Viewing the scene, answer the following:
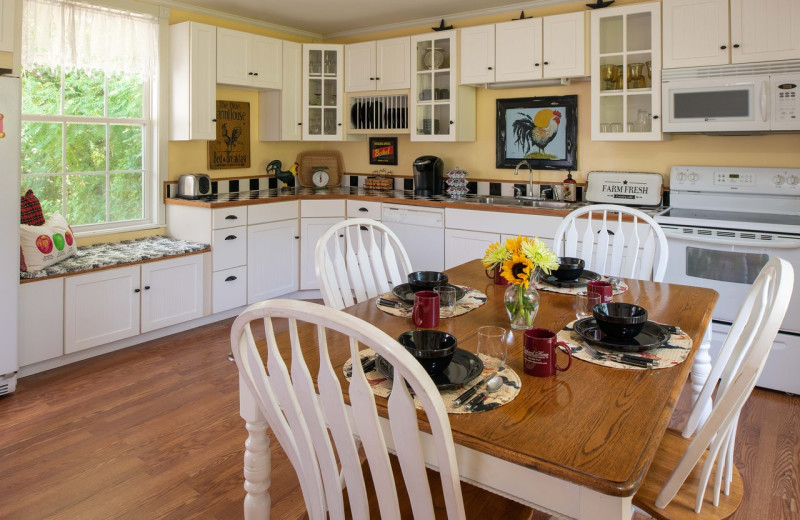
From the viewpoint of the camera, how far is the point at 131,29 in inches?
164

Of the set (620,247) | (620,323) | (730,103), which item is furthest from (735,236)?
(620,323)

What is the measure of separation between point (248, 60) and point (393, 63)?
1.12m

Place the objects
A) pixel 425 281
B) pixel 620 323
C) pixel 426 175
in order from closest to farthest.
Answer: pixel 620 323 < pixel 425 281 < pixel 426 175

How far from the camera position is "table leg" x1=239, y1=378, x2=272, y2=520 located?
1.48 metres

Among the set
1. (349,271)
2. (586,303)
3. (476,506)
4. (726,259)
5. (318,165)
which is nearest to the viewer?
(476,506)

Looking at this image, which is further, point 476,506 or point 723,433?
point 476,506

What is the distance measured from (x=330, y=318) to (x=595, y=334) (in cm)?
93

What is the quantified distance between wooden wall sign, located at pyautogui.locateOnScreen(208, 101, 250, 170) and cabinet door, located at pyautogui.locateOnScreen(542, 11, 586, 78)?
2.44 metres

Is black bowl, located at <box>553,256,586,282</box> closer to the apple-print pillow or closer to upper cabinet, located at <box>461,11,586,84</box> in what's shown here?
upper cabinet, located at <box>461,11,586,84</box>

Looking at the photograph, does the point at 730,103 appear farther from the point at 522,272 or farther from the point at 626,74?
the point at 522,272

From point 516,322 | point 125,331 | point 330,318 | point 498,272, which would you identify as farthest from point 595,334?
point 125,331

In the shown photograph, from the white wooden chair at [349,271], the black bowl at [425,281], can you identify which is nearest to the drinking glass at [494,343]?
the black bowl at [425,281]

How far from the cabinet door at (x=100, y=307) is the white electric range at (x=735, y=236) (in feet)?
10.4

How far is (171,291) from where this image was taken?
402 cm
